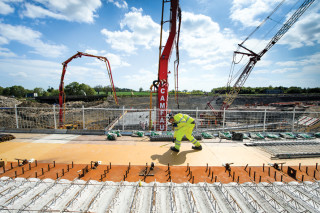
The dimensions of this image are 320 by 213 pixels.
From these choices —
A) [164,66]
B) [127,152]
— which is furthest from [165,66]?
[127,152]

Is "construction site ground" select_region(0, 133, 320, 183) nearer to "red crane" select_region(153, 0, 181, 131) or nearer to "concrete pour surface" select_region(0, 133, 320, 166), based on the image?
"concrete pour surface" select_region(0, 133, 320, 166)

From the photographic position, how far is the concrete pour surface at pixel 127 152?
4348 millimetres

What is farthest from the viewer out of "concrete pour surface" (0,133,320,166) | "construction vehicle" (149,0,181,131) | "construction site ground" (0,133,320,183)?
"construction vehicle" (149,0,181,131)

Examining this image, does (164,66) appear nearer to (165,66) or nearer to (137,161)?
(165,66)

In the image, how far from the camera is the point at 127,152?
4910 mm

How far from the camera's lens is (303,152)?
4844 millimetres

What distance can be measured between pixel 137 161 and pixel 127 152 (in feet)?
2.57

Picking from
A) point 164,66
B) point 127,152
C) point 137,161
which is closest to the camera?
point 137,161

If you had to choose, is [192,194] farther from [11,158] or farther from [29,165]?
[11,158]

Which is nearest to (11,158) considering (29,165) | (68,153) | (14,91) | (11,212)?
(29,165)

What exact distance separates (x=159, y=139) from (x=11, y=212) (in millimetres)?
4458

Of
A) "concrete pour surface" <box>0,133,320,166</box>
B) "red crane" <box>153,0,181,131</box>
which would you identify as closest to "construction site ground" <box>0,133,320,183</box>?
"concrete pour surface" <box>0,133,320,166</box>

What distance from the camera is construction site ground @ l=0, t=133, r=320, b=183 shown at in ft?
11.5

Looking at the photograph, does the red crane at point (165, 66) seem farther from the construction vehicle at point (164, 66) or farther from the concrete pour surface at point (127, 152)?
the concrete pour surface at point (127, 152)
